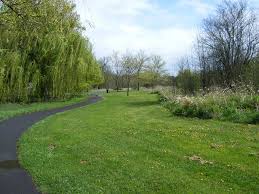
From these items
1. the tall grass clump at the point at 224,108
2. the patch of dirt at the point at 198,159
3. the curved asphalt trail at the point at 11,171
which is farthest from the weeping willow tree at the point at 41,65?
the patch of dirt at the point at 198,159

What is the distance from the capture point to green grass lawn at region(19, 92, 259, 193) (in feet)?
22.3

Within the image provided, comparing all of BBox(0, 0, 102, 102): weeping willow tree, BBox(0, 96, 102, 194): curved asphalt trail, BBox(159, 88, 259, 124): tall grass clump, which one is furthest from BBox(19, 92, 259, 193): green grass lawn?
BBox(0, 0, 102, 102): weeping willow tree

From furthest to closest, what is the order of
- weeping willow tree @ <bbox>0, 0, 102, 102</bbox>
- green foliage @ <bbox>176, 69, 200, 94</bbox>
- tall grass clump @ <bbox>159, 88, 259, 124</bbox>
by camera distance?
1. green foliage @ <bbox>176, 69, 200, 94</bbox>
2. weeping willow tree @ <bbox>0, 0, 102, 102</bbox>
3. tall grass clump @ <bbox>159, 88, 259, 124</bbox>

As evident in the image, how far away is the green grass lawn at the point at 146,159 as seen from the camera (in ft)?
22.3

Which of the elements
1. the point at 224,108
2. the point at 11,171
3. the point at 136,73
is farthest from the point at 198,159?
the point at 136,73

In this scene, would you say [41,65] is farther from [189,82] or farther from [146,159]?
[146,159]

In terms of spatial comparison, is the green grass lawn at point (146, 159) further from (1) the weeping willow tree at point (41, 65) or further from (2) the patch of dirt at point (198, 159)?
(1) the weeping willow tree at point (41, 65)

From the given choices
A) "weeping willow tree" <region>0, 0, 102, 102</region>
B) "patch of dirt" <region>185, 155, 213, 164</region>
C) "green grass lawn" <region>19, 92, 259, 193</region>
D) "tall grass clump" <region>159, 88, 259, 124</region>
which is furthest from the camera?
"weeping willow tree" <region>0, 0, 102, 102</region>

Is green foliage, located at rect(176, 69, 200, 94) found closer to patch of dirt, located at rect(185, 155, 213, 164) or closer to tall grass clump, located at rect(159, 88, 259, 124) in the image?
tall grass clump, located at rect(159, 88, 259, 124)

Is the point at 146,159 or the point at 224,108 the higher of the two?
the point at 224,108

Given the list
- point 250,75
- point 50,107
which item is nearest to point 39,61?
point 50,107

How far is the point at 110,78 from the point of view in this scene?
84.8 metres

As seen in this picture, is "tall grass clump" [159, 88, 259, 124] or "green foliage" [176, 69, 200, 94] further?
"green foliage" [176, 69, 200, 94]

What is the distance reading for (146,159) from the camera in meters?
8.80
